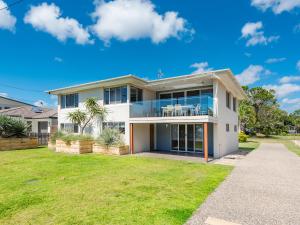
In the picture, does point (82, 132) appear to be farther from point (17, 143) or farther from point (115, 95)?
point (17, 143)

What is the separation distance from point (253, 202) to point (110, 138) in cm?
1076

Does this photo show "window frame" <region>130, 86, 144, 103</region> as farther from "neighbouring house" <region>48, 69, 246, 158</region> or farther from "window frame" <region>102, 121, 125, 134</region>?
"window frame" <region>102, 121, 125, 134</region>

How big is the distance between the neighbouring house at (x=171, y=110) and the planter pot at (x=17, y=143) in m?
4.06

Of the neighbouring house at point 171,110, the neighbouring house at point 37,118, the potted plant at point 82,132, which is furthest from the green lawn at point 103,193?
the neighbouring house at point 37,118

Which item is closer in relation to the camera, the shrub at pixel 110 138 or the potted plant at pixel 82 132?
the shrub at pixel 110 138

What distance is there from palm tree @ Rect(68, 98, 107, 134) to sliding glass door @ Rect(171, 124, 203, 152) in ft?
19.5

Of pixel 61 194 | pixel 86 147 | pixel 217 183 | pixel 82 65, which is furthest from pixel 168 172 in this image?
pixel 82 65

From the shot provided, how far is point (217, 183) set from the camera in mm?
6941

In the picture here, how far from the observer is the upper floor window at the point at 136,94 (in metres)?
14.8

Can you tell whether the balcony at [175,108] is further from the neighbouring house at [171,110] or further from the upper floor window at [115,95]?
the upper floor window at [115,95]

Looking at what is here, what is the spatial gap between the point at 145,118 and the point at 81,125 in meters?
6.58

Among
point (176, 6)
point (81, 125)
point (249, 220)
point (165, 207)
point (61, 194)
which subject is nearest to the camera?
point (249, 220)

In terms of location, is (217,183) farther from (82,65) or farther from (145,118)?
(82,65)

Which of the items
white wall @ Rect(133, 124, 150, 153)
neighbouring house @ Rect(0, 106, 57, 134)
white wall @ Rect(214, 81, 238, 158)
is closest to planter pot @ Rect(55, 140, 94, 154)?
white wall @ Rect(133, 124, 150, 153)
